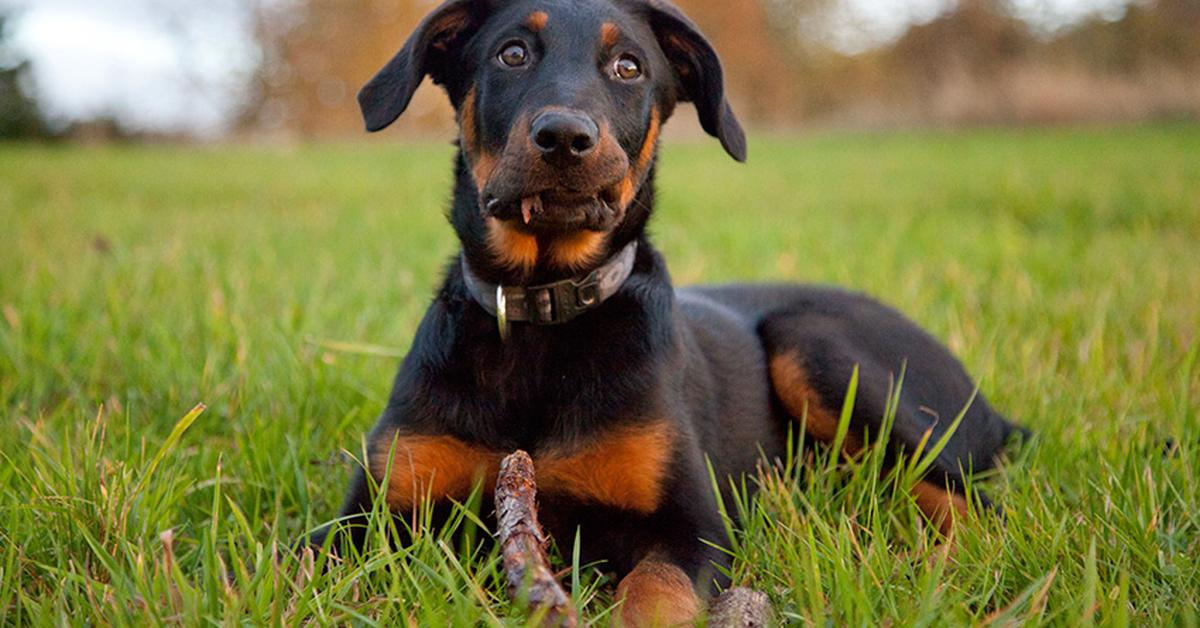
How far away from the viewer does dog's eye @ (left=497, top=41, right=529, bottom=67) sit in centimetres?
281

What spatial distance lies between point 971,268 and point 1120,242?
174 cm

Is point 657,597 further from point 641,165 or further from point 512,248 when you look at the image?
point 641,165

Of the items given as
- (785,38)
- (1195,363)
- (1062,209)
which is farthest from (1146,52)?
(1195,363)

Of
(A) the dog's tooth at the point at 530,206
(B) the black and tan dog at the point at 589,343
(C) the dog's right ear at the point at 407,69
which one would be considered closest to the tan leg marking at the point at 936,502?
(B) the black and tan dog at the point at 589,343

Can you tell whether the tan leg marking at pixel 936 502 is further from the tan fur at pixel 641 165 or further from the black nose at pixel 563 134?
the black nose at pixel 563 134

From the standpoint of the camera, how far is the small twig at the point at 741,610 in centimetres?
201

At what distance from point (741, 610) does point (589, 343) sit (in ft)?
2.94

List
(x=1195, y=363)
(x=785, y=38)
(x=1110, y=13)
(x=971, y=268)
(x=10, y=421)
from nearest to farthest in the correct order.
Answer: (x=10, y=421), (x=1195, y=363), (x=971, y=268), (x=1110, y=13), (x=785, y=38)

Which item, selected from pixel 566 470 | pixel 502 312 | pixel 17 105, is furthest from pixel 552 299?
pixel 17 105

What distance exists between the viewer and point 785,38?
4500 centimetres

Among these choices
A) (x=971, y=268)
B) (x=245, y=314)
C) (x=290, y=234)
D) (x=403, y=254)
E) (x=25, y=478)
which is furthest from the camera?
(x=290, y=234)

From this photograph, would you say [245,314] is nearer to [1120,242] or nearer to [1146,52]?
[1120,242]

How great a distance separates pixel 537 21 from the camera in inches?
111

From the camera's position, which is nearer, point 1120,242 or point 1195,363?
point 1195,363
